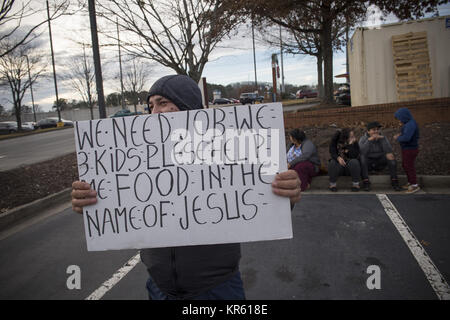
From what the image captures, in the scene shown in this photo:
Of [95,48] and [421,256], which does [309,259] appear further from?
[95,48]

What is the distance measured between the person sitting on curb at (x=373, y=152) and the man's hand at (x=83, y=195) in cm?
541

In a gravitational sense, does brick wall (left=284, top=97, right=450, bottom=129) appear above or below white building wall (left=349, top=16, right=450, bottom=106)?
below

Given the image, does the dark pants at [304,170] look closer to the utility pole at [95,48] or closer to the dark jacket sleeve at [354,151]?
the dark jacket sleeve at [354,151]

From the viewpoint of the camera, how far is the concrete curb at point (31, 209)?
5.18 metres

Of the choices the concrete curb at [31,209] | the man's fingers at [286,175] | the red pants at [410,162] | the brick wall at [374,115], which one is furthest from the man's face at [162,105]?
the brick wall at [374,115]

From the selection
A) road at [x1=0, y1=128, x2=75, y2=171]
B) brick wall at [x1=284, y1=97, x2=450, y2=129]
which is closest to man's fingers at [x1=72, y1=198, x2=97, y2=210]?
brick wall at [x1=284, y1=97, x2=450, y2=129]

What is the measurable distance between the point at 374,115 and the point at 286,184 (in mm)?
9554

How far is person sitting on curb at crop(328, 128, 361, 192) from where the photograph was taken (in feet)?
18.8

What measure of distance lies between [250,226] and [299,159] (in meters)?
4.62

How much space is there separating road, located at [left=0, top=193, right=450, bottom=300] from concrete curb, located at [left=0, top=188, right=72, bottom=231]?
551 millimetres

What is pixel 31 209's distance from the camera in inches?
225

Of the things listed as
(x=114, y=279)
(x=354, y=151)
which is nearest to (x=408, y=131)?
(x=354, y=151)

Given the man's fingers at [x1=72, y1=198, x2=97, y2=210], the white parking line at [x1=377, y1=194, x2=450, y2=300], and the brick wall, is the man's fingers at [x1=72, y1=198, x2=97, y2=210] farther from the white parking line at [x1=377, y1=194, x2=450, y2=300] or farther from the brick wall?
the brick wall
